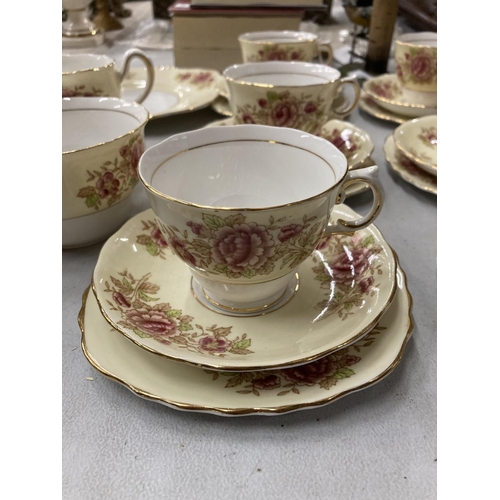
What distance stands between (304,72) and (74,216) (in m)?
0.46

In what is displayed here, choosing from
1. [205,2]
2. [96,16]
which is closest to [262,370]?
[205,2]

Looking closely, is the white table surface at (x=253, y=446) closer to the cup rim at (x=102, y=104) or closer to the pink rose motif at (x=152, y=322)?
the pink rose motif at (x=152, y=322)

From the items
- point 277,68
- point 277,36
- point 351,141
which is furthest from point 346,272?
point 277,36

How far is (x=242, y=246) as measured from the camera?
38 cm

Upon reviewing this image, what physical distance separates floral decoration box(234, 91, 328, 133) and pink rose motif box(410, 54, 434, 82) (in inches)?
11.2

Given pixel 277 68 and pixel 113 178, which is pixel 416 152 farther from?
pixel 113 178

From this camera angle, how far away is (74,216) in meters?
0.53

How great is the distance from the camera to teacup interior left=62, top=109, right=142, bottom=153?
24.6 inches

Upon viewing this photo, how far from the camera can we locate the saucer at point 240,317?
1.21ft

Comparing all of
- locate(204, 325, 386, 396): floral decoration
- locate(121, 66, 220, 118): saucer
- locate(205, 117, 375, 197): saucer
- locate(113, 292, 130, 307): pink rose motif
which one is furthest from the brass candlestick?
locate(204, 325, 386, 396): floral decoration

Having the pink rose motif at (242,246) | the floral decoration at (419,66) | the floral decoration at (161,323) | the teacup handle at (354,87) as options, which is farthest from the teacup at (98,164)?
the floral decoration at (419,66)

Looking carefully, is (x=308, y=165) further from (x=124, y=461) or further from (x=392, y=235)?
(x=124, y=461)

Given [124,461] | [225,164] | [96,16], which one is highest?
[96,16]

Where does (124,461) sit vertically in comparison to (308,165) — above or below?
below
